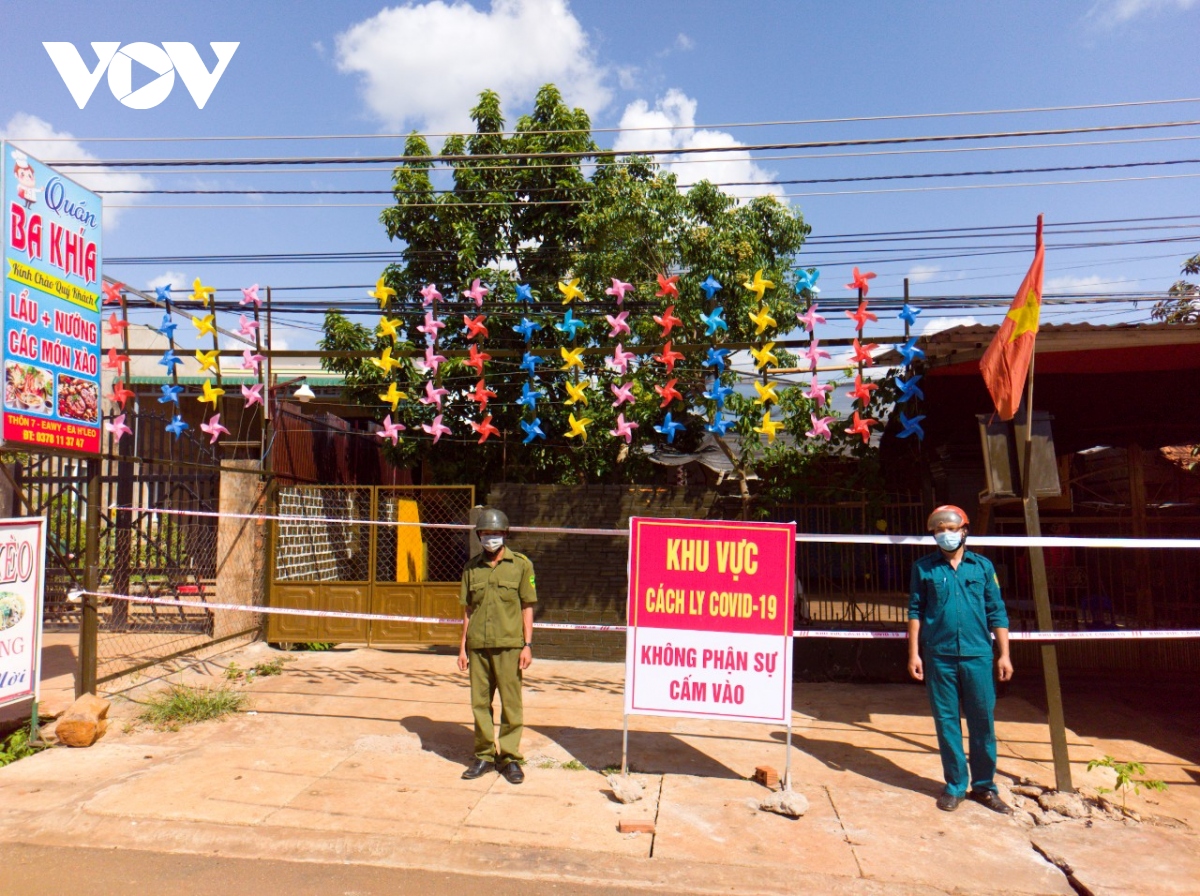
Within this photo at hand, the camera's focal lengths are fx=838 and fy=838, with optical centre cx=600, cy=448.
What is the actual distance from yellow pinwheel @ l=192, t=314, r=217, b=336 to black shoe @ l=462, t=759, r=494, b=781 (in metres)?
6.23

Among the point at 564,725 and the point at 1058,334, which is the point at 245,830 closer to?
the point at 564,725

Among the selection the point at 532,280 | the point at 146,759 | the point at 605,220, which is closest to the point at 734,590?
the point at 146,759

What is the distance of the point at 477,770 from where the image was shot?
5840mm

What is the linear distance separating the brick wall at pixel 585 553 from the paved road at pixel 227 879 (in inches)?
216

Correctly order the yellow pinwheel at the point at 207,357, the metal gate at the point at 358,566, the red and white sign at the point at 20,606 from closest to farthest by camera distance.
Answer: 1. the red and white sign at the point at 20,606
2. the yellow pinwheel at the point at 207,357
3. the metal gate at the point at 358,566

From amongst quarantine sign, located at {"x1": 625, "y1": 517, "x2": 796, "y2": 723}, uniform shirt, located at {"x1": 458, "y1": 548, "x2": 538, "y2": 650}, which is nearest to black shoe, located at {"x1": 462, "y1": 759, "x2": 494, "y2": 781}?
uniform shirt, located at {"x1": 458, "y1": 548, "x2": 538, "y2": 650}

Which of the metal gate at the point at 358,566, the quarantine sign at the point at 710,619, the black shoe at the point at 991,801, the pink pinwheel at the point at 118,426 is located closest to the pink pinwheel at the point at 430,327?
the metal gate at the point at 358,566

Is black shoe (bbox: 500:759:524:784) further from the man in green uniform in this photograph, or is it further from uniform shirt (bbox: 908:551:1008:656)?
uniform shirt (bbox: 908:551:1008:656)

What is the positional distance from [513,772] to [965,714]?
9.98 feet

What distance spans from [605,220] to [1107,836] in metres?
9.32

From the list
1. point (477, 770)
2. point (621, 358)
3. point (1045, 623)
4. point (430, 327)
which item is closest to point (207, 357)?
point (430, 327)

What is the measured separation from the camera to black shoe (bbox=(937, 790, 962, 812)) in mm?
5352

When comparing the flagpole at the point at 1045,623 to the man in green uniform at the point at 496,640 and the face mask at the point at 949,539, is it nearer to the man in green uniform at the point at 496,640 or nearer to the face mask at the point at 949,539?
the face mask at the point at 949,539

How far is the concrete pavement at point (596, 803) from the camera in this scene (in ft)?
14.9
